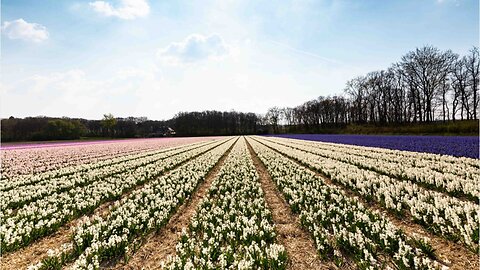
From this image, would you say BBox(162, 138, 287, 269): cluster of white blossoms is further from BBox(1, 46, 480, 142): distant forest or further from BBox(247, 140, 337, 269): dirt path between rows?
BBox(1, 46, 480, 142): distant forest

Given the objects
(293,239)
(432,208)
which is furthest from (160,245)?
(432,208)

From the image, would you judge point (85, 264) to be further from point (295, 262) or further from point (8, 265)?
point (295, 262)

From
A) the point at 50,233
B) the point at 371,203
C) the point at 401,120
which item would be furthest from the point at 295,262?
the point at 401,120

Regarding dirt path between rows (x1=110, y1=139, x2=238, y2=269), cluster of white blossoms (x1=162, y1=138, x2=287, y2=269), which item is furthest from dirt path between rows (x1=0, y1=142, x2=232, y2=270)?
cluster of white blossoms (x1=162, y1=138, x2=287, y2=269)

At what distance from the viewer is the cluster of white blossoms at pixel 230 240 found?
430 cm

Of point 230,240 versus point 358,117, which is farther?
point 358,117

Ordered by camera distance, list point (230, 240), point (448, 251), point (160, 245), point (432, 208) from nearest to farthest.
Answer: point (448, 251) → point (230, 240) → point (160, 245) → point (432, 208)

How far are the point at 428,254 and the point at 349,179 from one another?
18.7 feet

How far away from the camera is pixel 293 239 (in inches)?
218

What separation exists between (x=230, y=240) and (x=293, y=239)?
4.45 feet

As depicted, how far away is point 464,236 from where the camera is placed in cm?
473

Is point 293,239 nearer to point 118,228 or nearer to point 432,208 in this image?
point 432,208

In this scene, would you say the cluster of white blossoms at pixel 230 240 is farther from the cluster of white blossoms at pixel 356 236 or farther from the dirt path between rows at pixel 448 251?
the dirt path between rows at pixel 448 251

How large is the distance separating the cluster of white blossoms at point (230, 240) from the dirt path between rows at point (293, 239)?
0.83 ft
